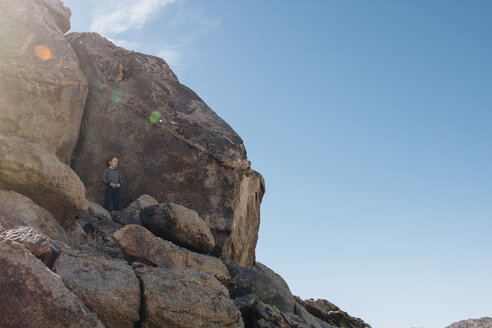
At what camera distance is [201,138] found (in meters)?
15.2

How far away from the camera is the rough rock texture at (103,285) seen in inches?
251

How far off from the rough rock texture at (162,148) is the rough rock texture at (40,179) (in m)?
4.13

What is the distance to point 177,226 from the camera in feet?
35.7

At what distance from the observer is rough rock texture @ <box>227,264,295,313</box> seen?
11.1m

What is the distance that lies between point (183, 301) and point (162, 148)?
859 cm

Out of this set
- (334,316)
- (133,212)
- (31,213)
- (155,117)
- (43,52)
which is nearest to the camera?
(31,213)

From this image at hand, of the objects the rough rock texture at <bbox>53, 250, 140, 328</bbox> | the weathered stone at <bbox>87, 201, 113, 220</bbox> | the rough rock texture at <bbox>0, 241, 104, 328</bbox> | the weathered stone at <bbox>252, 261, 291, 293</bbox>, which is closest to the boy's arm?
the weathered stone at <bbox>87, 201, 113, 220</bbox>

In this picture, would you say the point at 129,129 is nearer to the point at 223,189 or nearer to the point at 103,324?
the point at 223,189

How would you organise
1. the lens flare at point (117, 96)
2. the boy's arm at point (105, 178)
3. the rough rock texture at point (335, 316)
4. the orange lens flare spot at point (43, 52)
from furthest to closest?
the rough rock texture at point (335, 316), the lens flare at point (117, 96), the boy's arm at point (105, 178), the orange lens flare spot at point (43, 52)

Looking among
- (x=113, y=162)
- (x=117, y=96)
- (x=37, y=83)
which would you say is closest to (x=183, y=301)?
(x=113, y=162)

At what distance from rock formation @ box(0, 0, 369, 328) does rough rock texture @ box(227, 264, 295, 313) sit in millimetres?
35

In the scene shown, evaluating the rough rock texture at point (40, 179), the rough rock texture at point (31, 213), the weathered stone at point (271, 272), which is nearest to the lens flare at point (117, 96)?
the rough rock texture at point (40, 179)

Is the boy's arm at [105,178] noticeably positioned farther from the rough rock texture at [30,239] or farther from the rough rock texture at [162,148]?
the rough rock texture at [30,239]

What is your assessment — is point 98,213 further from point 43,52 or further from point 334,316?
point 334,316
